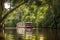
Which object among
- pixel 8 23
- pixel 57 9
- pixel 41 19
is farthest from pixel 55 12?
pixel 8 23

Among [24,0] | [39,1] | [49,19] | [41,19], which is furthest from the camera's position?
[41,19]

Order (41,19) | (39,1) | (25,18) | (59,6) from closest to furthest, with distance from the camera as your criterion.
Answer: (39,1), (59,6), (41,19), (25,18)

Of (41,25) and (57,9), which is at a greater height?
(57,9)

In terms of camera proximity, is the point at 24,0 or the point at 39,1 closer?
the point at 24,0

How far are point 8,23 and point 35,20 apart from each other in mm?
6301

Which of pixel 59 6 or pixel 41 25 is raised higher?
pixel 59 6

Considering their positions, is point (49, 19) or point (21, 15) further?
point (21, 15)

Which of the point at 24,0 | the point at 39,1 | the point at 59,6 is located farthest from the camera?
the point at 59,6

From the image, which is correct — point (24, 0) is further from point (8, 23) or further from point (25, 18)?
point (8, 23)

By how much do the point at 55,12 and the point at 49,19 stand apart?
2076 millimetres

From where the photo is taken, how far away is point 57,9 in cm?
2723

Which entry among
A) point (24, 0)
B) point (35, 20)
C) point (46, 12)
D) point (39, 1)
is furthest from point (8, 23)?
point (24, 0)

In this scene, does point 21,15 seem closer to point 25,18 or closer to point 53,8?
point 25,18

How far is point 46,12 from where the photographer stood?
30.5 metres
